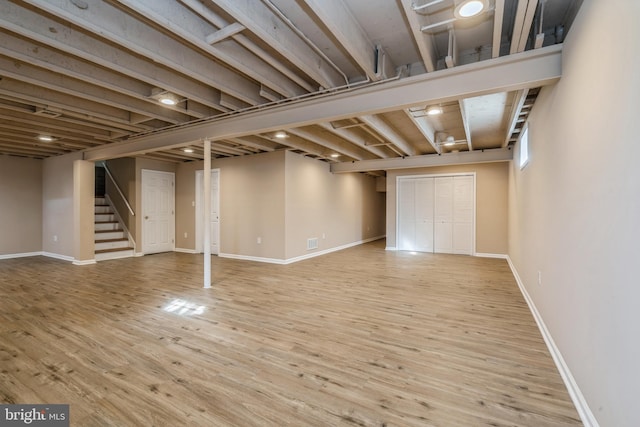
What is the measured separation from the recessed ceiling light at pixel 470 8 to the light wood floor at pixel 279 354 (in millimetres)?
2514

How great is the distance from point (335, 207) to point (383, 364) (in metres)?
6.16

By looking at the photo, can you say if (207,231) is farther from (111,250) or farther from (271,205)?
(111,250)

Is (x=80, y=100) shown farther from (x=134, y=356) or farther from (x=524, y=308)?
(x=524, y=308)

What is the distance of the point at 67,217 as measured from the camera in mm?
6691

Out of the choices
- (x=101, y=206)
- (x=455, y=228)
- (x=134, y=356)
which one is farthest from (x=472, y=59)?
(x=101, y=206)

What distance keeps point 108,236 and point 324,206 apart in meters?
5.47

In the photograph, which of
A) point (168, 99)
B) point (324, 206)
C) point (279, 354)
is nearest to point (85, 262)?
point (168, 99)

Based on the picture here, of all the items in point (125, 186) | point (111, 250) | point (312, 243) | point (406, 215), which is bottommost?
point (111, 250)

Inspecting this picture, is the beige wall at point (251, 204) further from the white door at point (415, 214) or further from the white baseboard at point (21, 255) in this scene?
the white baseboard at point (21, 255)

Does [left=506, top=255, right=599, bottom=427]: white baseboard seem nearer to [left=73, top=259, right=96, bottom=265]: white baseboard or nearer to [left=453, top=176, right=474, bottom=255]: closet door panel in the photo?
[left=453, top=176, right=474, bottom=255]: closet door panel

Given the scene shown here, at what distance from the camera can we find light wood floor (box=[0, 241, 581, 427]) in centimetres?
177

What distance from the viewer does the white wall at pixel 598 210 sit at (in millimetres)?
1266

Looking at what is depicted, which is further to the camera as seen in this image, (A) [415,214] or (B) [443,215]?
(A) [415,214]

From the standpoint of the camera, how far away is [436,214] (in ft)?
25.5
